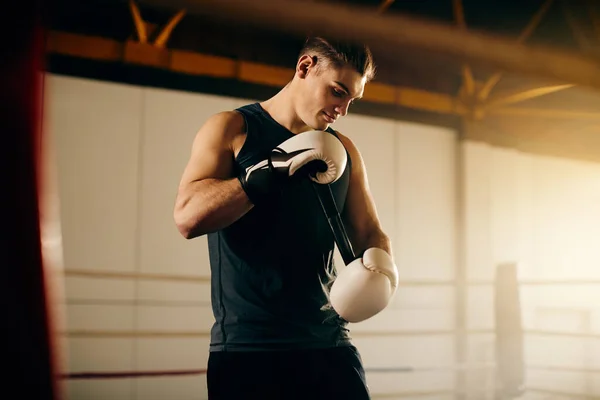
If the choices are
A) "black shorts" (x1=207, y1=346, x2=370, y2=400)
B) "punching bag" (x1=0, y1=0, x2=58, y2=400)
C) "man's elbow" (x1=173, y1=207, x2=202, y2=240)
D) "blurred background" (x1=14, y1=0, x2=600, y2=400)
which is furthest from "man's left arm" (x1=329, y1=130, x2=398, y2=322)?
"blurred background" (x1=14, y1=0, x2=600, y2=400)

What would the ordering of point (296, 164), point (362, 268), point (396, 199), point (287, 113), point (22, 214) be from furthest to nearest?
point (396, 199), point (287, 113), point (362, 268), point (296, 164), point (22, 214)

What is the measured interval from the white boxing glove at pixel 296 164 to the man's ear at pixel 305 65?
0.23 meters

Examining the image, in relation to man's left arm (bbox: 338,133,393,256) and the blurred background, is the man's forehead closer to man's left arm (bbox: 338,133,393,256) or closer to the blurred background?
man's left arm (bbox: 338,133,393,256)

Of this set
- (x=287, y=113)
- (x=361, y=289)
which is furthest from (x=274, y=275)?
(x=287, y=113)

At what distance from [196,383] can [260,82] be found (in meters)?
2.26

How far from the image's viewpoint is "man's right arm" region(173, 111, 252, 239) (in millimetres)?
1296

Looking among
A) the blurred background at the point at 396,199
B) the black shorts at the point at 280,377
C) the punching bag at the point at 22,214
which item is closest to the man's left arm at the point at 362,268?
the black shorts at the point at 280,377

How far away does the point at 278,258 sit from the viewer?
138 centimetres

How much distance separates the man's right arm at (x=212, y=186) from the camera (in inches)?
51.0

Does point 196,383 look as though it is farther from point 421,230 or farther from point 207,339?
point 421,230

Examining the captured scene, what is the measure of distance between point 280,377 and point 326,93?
653mm

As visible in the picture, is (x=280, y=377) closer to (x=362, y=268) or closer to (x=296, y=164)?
(x=362, y=268)

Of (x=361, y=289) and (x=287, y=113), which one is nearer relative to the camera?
(x=361, y=289)

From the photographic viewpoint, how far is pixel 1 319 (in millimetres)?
359
